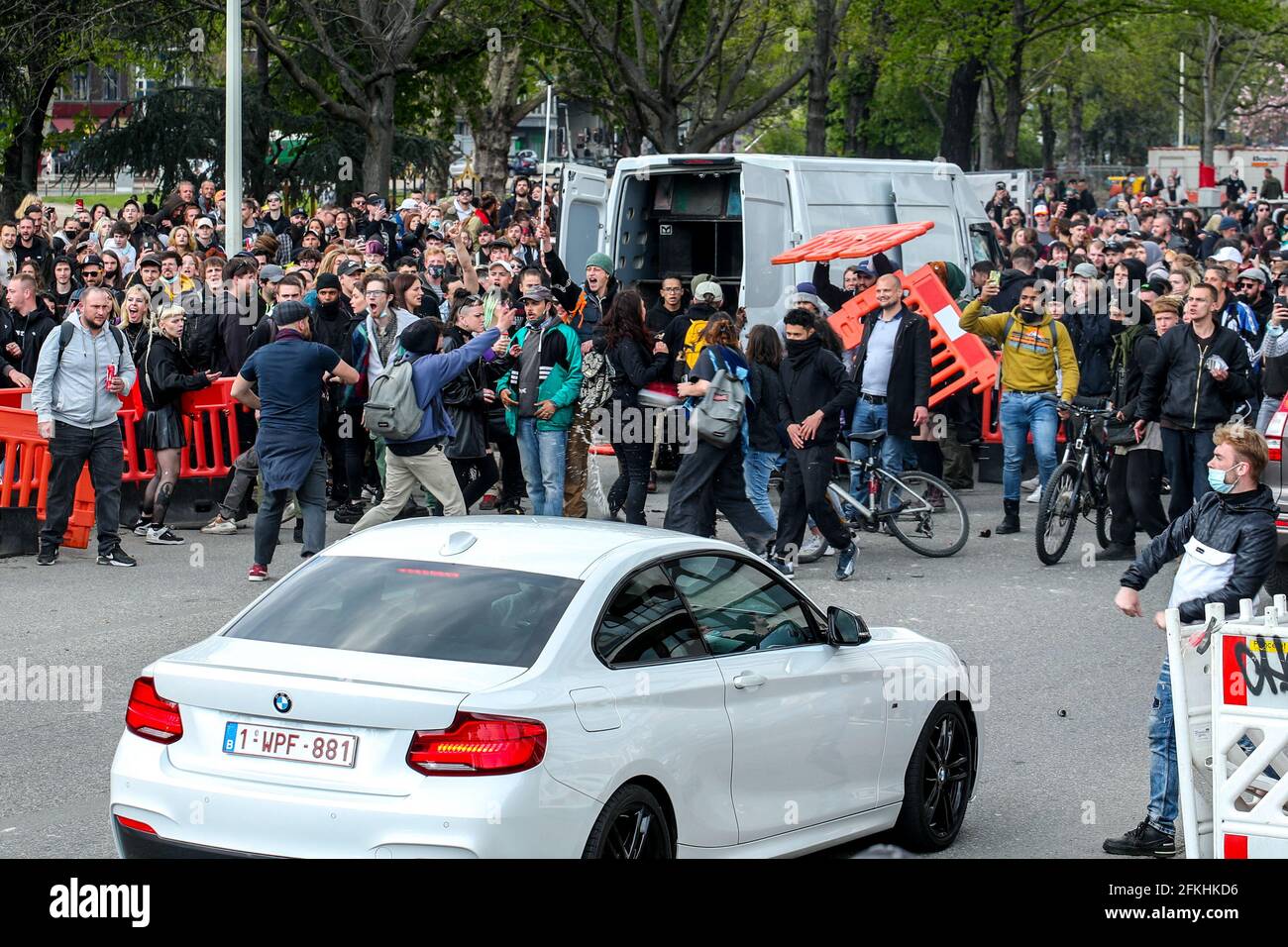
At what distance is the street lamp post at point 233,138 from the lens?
1962 cm

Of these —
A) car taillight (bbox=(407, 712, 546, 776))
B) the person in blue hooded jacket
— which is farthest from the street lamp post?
car taillight (bbox=(407, 712, 546, 776))

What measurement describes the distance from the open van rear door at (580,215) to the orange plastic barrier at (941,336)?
3618 millimetres

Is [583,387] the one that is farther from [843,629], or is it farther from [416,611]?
[416,611]

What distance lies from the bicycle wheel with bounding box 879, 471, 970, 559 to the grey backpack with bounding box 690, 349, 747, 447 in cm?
166

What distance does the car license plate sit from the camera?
17.3ft

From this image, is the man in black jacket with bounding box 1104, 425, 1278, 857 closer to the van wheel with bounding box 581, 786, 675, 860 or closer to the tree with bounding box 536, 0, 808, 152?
the van wheel with bounding box 581, 786, 675, 860

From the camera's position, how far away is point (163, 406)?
45.9 feet

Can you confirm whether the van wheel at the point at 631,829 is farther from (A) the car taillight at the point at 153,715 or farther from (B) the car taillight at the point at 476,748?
(A) the car taillight at the point at 153,715

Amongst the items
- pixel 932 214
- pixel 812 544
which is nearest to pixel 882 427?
pixel 812 544

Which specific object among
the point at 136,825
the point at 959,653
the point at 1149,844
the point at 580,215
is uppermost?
the point at 580,215

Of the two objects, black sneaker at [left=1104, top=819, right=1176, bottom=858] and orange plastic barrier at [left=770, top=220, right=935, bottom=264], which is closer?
black sneaker at [left=1104, top=819, right=1176, bottom=858]

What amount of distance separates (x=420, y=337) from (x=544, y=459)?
1.43 meters

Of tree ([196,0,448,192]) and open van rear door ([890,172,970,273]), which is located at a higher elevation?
tree ([196,0,448,192])
